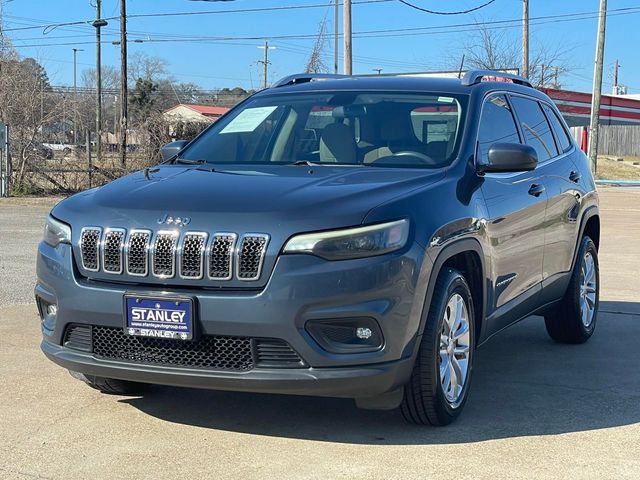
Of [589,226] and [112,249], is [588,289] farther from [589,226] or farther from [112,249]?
[112,249]

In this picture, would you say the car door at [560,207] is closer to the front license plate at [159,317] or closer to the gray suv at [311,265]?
the gray suv at [311,265]

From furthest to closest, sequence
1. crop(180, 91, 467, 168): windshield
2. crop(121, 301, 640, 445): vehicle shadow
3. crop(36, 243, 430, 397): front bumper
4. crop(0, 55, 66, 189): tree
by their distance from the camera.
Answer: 1. crop(0, 55, 66, 189): tree
2. crop(180, 91, 467, 168): windshield
3. crop(121, 301, 640, 445): vehicle shadow
4. crop(36, 243, 430, 397): front bumper

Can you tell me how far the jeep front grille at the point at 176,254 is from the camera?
13.3 ft

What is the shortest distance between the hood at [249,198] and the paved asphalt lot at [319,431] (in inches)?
41.7

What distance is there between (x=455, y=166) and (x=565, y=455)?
162 cm

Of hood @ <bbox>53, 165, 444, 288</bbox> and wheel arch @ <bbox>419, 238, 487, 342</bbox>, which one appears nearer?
hood @ <bbox>53, 165, 444, 288</bbox>

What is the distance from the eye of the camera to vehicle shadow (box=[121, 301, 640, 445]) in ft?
15.2

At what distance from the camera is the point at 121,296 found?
4.21 metres

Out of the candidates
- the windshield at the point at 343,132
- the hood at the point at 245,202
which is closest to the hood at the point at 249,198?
the hood at the point at 245,202

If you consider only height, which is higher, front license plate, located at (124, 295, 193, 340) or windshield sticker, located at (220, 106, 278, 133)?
windshield sticker, located at (220, 106, 278, 133)

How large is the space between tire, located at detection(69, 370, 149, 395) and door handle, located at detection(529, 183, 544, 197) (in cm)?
266

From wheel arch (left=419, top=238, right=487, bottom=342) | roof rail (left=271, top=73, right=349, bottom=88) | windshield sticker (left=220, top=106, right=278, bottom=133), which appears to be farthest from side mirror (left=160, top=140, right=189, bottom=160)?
wheel arch (left=419, top=238, right=487, bottom=342)

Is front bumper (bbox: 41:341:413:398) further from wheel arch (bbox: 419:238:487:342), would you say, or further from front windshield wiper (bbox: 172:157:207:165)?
front windshield wiper (bbox: 172:157:207:165)

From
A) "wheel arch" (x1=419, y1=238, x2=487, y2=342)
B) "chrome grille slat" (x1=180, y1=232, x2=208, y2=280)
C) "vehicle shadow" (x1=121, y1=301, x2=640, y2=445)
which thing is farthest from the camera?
"vehicle shadow" (x1=121, y1=301, x2=640, y2=445)
